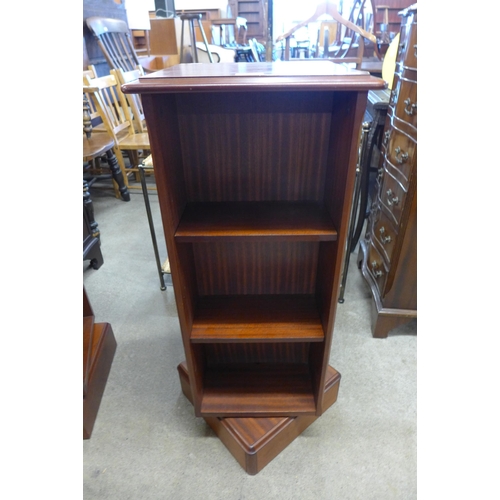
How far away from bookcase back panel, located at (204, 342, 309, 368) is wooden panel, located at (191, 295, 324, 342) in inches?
7.4

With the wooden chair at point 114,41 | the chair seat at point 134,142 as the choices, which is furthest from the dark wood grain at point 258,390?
the wooden chair at point 114,41

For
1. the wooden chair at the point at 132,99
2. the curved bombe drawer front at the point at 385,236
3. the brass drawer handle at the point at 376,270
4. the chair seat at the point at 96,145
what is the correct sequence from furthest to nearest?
the wooden chair at the point at 132,99 < the chair seat at the point at 96,145 < the brass drawer handle at the point at 376,270 < the curved bombe drawer front at the point at 385,236

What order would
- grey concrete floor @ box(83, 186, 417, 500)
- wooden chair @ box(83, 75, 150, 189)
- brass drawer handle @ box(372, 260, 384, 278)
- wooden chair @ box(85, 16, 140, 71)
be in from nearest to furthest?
grey concrete floor @ box(83, 186, 417, 500) → brass drawer handle @ box(372, 260, 384, 278) → wooden chair @ box(83, 75, 150, 189) → wooden chair @ box(85, 16, 140, 71)

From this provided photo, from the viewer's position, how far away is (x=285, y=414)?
3.42 ft

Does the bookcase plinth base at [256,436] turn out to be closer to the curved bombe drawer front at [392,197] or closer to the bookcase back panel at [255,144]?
the bookcase back panel at [255,144]

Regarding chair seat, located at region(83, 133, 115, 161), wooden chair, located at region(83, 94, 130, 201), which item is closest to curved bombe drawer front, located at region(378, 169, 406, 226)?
wooden chair, located at region(83, 94, 130, 201)

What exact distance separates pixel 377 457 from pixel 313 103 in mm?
1066

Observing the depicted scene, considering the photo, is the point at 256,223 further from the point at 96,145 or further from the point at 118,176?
the point at 118,176

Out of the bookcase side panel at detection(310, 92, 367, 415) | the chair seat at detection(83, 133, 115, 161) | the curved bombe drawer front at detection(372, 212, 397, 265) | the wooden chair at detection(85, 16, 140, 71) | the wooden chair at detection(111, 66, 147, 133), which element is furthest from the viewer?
the wooden chair at detection(85, 16, 140, 71)

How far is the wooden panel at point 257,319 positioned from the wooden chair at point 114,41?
2.90 meters

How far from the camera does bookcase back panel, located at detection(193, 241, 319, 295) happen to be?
985 millimetres

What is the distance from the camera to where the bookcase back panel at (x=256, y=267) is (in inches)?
38.8

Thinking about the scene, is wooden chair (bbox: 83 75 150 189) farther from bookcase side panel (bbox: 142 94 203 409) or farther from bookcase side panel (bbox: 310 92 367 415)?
bookcase side panel (bbox: 310 92 367 415)

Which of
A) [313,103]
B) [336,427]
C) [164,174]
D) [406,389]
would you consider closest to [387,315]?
[406,389]
